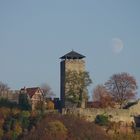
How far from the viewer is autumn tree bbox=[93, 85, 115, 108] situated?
59812 millimetres

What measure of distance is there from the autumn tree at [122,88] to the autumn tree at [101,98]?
0.50m

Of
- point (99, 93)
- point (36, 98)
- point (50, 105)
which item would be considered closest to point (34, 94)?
point (36, 98)

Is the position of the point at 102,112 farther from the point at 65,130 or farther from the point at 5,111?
the point at 5,111

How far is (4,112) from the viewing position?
2168 inches

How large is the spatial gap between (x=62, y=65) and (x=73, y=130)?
7.05 meters

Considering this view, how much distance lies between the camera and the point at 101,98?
201 feet

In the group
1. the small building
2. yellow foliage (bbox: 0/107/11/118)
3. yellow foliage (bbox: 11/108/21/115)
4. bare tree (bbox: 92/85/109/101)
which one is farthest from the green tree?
bare tree (bbox: 92/85/109/101)

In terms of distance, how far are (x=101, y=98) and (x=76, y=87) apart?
5.45 metres

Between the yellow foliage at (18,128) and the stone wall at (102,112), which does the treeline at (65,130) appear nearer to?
the yellow foliage at (18,128)

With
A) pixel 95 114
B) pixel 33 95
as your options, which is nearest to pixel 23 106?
pixel 33 95

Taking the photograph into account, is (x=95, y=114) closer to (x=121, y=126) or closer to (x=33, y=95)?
(x=121, y=126)

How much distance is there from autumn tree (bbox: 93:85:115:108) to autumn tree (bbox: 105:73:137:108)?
19.6 inches

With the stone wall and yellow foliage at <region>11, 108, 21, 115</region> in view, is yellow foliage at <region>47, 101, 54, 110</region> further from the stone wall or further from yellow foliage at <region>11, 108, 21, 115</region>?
yellow foliage at <region>11, 108, 21, 115</region>

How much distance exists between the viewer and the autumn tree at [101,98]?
196 ft
